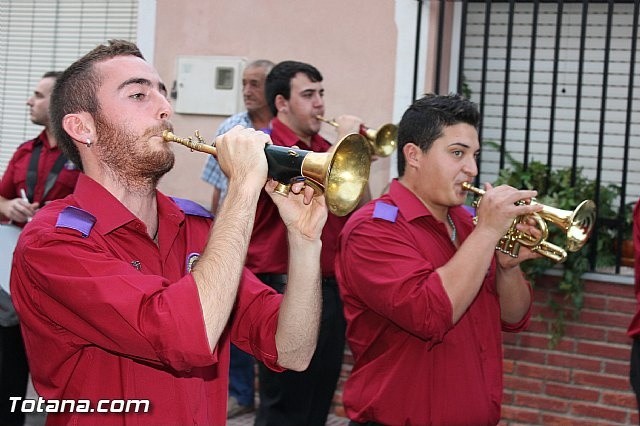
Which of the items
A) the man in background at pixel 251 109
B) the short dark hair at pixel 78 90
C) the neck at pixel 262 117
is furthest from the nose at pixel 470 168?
the neck at pixel 262 117

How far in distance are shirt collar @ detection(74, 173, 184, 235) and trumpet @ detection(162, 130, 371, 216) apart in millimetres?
234

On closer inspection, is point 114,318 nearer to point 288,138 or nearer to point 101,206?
point 101,206

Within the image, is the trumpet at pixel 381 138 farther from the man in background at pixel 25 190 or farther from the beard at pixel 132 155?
the beard at pixel 132 155

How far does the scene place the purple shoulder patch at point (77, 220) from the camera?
7.73ft

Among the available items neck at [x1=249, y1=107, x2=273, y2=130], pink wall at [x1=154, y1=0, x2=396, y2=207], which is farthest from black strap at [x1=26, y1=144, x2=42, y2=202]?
neck at [x1=249, y1=107, x2=273, y2=130]

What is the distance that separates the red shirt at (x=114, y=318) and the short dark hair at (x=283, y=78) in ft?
9.52

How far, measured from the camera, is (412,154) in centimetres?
367

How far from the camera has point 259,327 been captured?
2.64m

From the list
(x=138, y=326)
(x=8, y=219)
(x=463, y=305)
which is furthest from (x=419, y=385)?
(x=8, y=219)

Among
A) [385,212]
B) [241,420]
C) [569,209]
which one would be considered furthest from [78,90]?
[241,420]

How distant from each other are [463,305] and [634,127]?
3.27 metres

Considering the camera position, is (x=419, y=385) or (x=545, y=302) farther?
(x=545, y=302)

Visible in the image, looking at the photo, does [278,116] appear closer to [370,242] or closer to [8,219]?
[8,219]

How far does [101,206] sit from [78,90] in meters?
0.40
